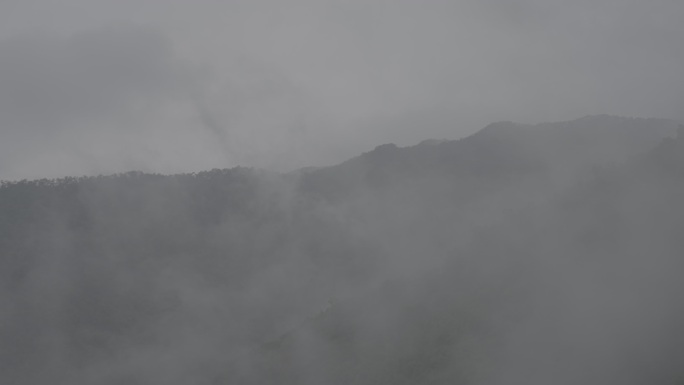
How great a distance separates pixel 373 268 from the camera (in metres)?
76.9

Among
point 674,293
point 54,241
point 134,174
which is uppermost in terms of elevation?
point 134,174

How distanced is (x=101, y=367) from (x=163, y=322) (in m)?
9.59

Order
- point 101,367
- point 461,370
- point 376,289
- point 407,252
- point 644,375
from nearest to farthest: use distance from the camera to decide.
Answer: point 644,375, point 461,370, point 376,289, point 101,367, point 407,252

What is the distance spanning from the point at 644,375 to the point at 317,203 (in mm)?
65302

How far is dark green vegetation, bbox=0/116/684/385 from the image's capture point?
4291 centimetres

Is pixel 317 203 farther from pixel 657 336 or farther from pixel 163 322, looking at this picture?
pixel 657 336

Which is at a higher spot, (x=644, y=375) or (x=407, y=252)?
(x=407, y=252)

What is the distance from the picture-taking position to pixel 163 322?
78.4m

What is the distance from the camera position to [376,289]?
59875mm

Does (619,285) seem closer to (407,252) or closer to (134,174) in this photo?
(407,252)

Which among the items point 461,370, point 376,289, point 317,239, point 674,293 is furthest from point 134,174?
point 674,293

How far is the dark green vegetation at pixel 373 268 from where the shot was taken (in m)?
42.9

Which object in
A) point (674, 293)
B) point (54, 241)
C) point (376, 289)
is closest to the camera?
point (674, 293)

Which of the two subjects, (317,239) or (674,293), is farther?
(317,239)
